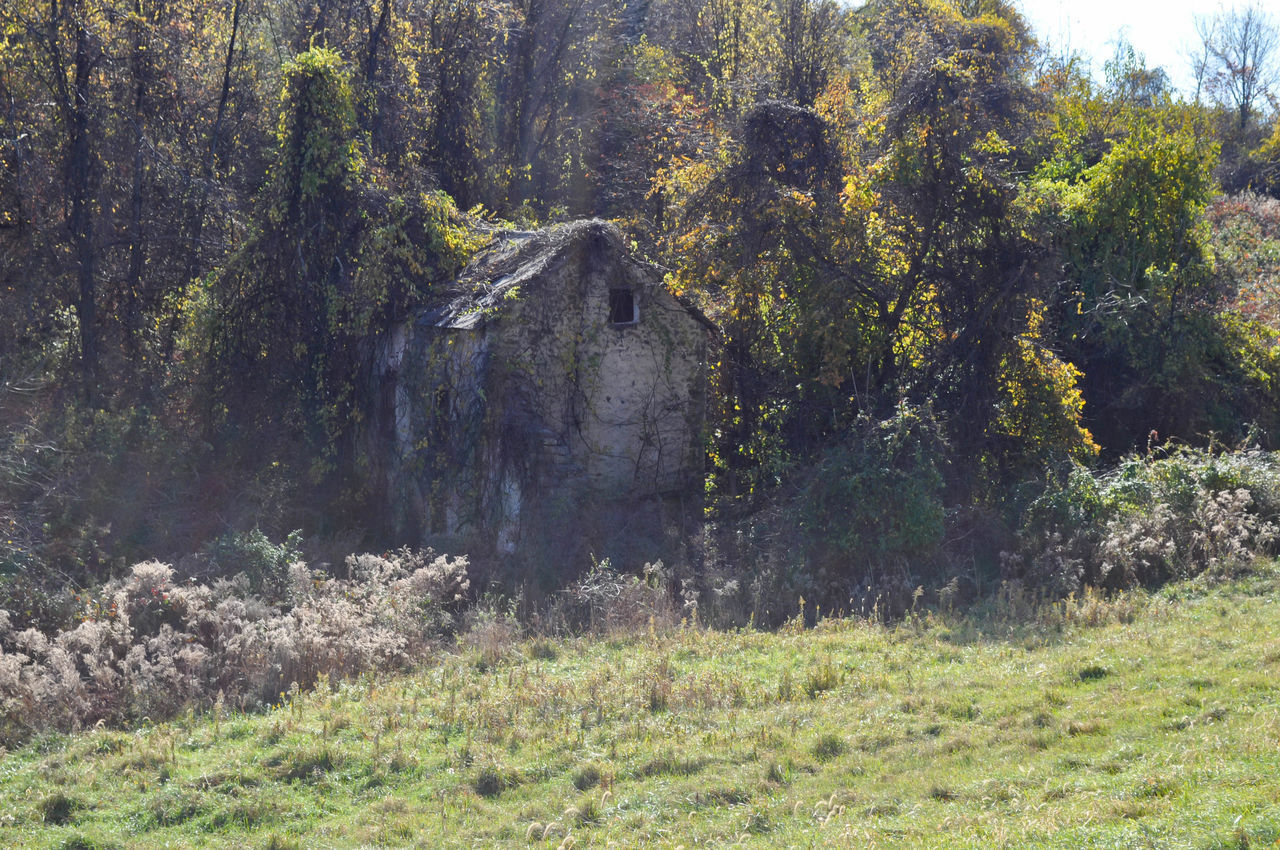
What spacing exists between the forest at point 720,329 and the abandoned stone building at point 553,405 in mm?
624

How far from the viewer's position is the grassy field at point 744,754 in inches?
235

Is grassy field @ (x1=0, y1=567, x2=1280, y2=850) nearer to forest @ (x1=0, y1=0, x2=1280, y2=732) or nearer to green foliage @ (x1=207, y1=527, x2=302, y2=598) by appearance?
forest @ (x1=0, y1=0, x2=1280, y2=732)

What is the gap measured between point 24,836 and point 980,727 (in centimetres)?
613

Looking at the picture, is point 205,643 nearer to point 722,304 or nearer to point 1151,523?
point 722,304

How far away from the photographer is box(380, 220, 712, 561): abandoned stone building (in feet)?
45.1

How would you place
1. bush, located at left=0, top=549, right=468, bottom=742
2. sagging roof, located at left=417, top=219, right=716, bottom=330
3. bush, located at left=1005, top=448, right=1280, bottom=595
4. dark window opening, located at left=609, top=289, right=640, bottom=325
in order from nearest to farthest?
bush, located at left=0, top=549, right=468, bottom=742
bush, located at left=1005, top=448, right=1280, bottom=595
sagging roof, located at left=417, top=219, right=716, bottom=330
dark window opening, located at left=609, top=289, right=640, bottom=325

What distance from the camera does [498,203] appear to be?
2327 cm

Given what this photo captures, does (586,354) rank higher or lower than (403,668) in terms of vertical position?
higher

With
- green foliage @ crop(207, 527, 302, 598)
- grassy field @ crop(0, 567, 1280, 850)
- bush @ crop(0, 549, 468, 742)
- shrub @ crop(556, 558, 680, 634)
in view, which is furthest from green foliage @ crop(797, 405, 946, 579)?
green foliage @ crop(207, 527, 302, 598)

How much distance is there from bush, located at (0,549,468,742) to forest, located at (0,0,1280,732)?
5.4 inches

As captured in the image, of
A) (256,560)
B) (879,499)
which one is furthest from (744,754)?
(256,560)

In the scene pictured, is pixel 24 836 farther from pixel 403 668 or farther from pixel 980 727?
pixel 980 727

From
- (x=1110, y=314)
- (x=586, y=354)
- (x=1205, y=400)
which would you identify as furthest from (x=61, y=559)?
(x=1205, y=400)

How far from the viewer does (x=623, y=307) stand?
1484 cm
